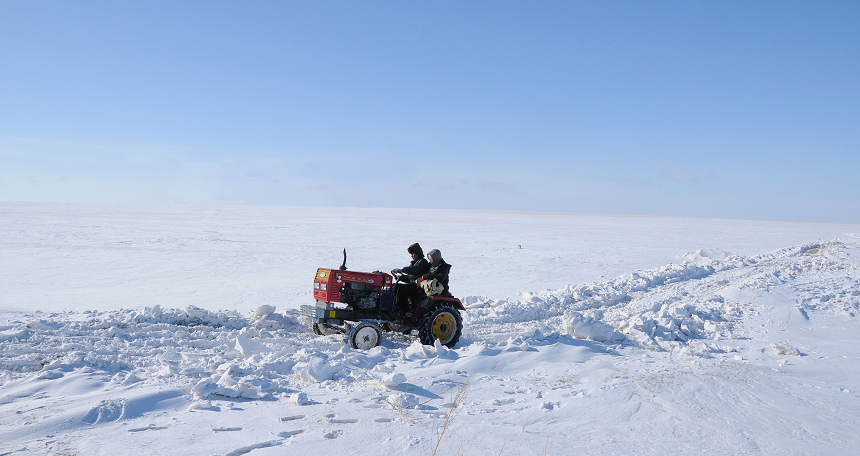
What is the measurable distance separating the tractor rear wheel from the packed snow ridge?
200 millimetres

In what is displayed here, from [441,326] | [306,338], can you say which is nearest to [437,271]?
[441,326]

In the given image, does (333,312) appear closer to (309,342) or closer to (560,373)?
(309,342)

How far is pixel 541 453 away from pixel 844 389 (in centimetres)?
349

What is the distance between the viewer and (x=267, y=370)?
4922 mm

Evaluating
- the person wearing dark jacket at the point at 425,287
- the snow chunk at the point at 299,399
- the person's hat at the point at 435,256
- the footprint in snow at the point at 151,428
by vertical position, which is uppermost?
the person's hat at the point at 435,256

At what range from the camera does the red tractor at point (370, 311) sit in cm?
615

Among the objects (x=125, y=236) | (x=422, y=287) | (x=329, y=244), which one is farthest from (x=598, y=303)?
(x=125, y=236)

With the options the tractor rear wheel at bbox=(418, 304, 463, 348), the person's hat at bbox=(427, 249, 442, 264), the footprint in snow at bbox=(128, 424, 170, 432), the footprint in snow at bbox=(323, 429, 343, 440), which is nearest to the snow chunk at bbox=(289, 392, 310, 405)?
the footprint in snow at bbox=(323, 429, 343, 440)

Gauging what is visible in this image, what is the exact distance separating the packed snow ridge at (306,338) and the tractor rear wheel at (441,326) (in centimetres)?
20

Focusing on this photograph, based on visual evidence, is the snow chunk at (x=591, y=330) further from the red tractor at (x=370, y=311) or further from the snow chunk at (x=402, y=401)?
the snow chunk at (x=402, y=401)

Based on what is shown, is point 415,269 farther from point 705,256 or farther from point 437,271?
point 705,256

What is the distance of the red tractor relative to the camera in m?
6.15

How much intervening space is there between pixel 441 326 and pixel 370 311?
0.91 m

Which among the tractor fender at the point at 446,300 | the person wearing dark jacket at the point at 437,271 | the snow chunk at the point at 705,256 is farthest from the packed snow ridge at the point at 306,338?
the snow chunk at the point at 705,256
